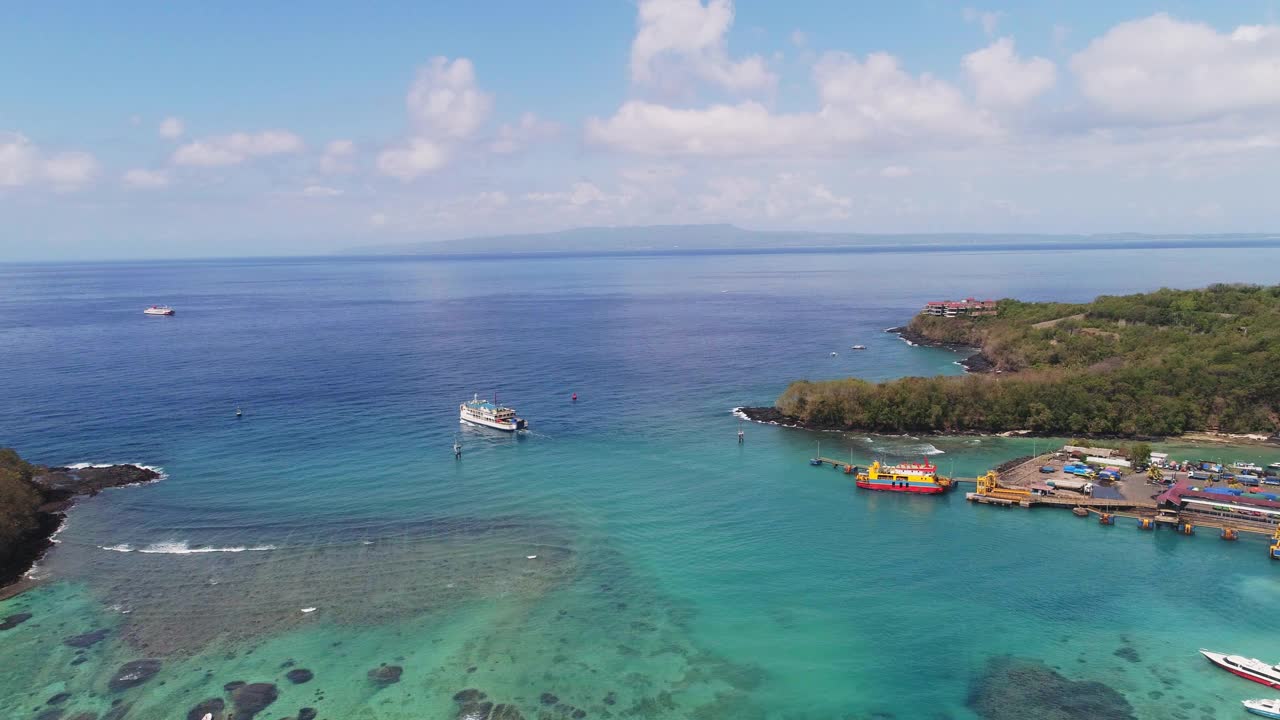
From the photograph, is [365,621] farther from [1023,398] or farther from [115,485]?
[1023,398]

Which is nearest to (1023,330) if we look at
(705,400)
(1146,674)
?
(705,400)

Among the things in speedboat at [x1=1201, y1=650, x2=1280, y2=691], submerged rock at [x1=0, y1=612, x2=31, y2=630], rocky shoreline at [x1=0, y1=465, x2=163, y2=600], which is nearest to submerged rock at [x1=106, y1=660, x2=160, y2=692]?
submerged rock at [x1=0, y1=612, x2=31, y2=630]

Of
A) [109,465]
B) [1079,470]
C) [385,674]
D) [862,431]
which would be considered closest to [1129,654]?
[1079,470]

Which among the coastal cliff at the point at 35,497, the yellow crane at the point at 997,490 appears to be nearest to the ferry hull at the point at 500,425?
the coastal cliff at the point at 35,497

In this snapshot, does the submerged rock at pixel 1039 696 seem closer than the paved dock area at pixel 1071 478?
Yes

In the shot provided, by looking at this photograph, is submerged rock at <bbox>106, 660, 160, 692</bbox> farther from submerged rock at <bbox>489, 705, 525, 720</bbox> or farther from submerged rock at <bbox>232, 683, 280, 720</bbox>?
submerged rock at <bbox>489, 705, 525, 720</bbox>

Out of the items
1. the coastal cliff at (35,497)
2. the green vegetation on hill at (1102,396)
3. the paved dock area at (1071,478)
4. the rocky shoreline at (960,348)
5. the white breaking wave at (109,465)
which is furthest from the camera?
the rocky shoreline at (960,348)

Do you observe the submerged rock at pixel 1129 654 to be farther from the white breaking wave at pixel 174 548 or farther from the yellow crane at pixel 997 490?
the white breaking wave at pixel 174 548
